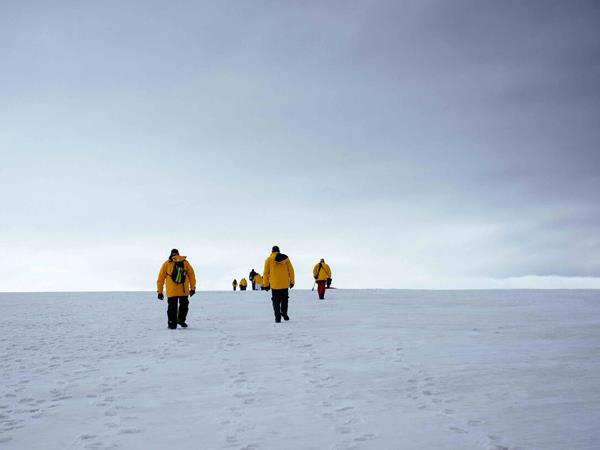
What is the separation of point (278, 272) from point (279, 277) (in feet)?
0.52

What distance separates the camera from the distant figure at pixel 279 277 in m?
17.7

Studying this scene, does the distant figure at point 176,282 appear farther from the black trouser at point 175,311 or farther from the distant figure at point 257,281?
the distant figure at point 257,281

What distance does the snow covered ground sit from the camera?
19.1 ft

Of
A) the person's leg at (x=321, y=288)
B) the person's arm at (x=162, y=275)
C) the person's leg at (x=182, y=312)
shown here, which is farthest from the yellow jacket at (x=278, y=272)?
the person's leg at (x=321, y=288)

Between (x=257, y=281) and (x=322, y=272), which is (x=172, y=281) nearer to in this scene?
(x=322, y=272)

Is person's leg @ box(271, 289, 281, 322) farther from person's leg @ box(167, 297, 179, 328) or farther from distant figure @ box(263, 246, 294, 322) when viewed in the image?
person's leg @ box(167, 297, 179, 328)

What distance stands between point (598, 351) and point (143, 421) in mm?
8477

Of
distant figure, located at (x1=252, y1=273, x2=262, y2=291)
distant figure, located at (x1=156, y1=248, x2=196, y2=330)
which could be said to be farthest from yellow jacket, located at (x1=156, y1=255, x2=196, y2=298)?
distant figure, located at (x1=252, y1=273, x2=262, y2=291)

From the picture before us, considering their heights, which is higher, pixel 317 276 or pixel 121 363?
pixel 317 276

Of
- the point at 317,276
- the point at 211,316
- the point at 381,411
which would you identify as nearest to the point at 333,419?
the point at 381,411

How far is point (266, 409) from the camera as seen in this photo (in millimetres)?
6895

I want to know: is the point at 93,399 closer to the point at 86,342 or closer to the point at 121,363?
the point at 121,363

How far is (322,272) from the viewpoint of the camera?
2977 cm

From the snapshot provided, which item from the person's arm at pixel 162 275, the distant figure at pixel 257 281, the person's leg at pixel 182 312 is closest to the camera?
the person's leg at pixel 182 312
